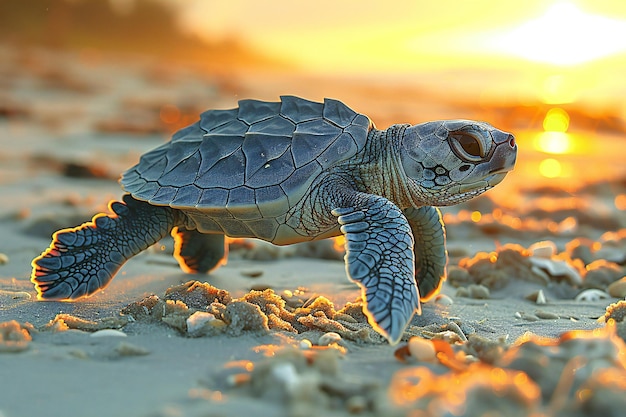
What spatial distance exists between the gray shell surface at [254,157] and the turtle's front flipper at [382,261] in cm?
36

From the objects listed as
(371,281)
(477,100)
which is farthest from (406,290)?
(477,100)

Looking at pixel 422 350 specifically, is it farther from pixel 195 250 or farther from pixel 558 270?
pixel 195 250

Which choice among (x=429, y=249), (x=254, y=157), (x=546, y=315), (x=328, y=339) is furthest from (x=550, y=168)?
(x=328, y=339)

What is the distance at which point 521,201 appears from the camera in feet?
25.0

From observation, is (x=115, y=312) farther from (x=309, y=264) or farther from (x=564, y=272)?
(x=564, y=272)

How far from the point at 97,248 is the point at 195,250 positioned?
2.54 ft

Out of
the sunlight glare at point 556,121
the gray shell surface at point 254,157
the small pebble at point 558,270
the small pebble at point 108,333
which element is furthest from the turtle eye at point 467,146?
the sunlight glare at point 556,121

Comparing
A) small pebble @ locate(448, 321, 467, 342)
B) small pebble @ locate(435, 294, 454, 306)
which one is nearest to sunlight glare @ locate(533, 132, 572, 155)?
small pebble @ locate(435, 294, 454, 306)

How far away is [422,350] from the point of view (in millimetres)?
2371

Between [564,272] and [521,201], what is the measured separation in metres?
3.59

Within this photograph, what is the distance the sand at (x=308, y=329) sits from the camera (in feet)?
6.34

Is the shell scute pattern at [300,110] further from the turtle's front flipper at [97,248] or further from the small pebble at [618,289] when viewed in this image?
the small pebble at [618,289]

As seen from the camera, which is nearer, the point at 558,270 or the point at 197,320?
the point at 197,320

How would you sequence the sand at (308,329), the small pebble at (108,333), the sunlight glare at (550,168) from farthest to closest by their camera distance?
1. the sunlight glare at (550,168)
2. the small pebble at (108,333)
3. the sand at (308,329)
